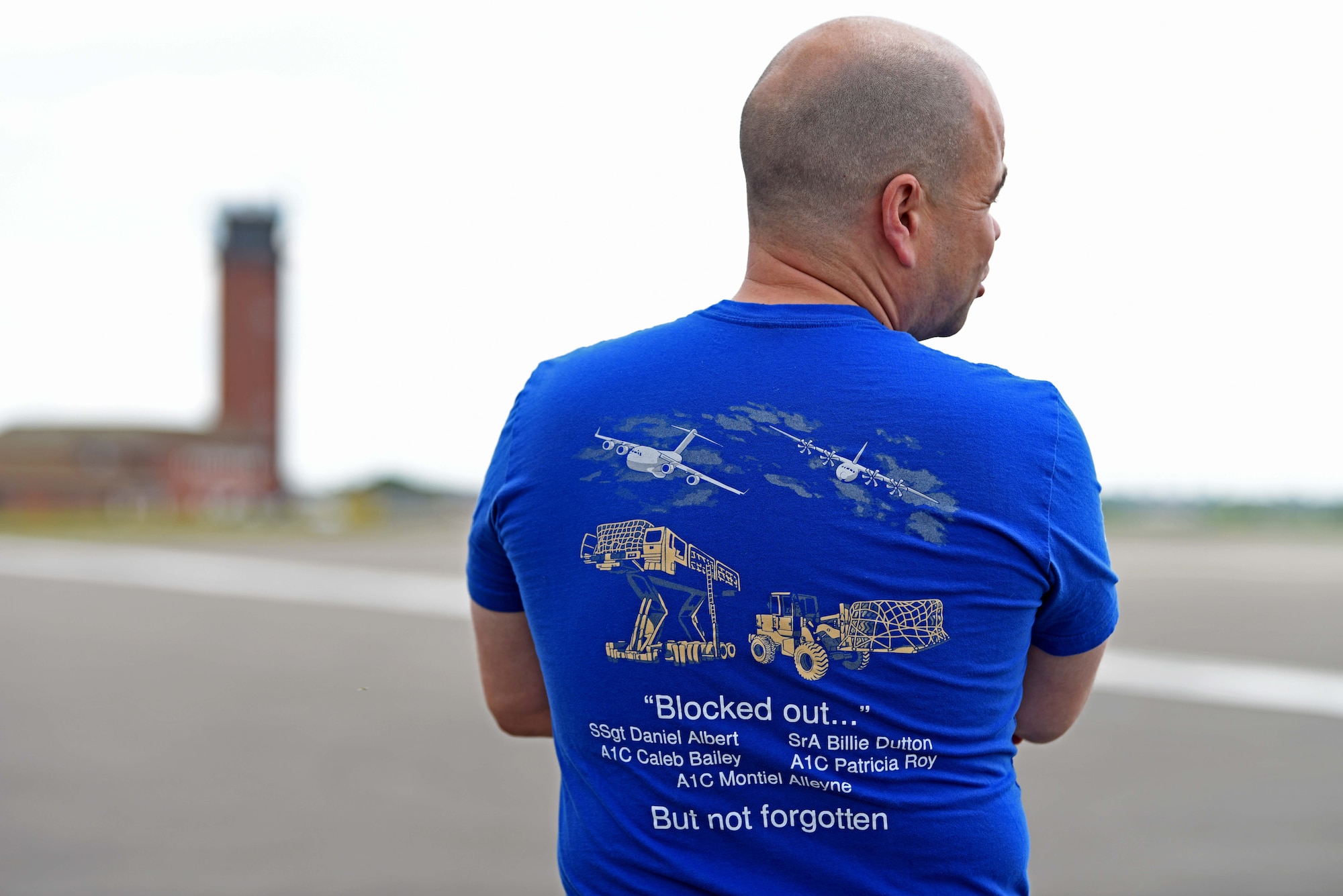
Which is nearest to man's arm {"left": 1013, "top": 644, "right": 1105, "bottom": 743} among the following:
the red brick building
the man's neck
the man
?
the man

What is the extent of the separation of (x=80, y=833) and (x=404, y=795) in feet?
4.58

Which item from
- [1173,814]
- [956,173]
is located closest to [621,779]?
[956,173]

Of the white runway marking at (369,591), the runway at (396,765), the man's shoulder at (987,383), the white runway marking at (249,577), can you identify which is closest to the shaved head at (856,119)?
the man's shoulder at (987,383)

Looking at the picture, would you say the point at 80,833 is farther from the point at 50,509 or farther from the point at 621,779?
the point at 50,509

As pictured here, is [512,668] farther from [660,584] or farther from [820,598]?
[820,598]

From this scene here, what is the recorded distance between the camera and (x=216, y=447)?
56.0m

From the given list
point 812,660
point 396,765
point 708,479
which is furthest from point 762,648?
point 396,765

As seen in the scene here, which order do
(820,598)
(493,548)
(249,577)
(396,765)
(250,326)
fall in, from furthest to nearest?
1. (250,326)
2. (249,577)
3. (396,765)
4. (493,548)
5. (820,598)

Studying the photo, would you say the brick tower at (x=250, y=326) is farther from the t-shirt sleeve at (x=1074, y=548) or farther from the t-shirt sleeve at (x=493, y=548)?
the t-shirt sleeve at (x=1074, y=548)

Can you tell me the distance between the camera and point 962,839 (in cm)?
137

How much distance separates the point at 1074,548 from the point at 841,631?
29 cm

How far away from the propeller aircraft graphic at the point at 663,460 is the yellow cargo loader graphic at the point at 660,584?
Result: 0.06m

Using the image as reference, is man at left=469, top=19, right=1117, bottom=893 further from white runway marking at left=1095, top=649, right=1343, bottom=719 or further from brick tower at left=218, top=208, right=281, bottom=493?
brick tower at left=218, top=208, right=281, bottom=493

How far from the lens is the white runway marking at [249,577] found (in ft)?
48.5
